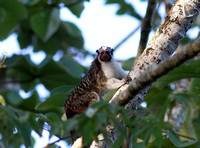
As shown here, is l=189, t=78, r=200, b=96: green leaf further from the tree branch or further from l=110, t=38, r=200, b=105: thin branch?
l=110, t=38, r=200, b=105: thin branch

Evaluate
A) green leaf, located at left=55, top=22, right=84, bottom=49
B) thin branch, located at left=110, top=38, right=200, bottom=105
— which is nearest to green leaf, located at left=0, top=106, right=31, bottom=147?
thin branch, located at left=110, top=38, right=200, bottom=105

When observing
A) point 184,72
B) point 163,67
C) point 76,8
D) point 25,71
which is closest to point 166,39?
point 184,72

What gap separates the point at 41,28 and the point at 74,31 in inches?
49.1

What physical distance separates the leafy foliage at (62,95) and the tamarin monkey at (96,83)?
16 cm

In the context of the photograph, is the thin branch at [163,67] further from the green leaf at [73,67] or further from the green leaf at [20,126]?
the green leaf at [73,67]

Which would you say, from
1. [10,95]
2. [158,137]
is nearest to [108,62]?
[10,95]

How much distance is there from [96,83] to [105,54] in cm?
58

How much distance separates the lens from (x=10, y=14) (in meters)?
5.11

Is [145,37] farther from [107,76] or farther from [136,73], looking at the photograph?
[136,73]

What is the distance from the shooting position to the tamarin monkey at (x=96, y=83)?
3.45m

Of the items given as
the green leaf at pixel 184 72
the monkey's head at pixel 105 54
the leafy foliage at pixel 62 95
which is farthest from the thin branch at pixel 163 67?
the monkey's head at pixel 105 54

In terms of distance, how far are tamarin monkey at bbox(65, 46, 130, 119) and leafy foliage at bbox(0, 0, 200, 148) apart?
0.16 metres

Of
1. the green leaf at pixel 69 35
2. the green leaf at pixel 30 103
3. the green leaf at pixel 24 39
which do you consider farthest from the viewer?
the green leaf at pixel 24 39

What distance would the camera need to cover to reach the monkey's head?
13.6 ft
